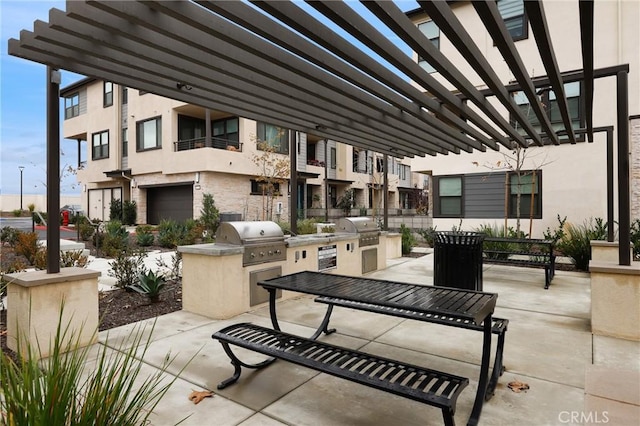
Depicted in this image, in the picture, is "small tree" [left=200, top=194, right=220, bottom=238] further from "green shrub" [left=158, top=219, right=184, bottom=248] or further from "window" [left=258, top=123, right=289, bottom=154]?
"window" [left=258, top=123, right=289, bottom=154]

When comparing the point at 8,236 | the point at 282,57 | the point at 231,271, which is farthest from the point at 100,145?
the point at 282,57

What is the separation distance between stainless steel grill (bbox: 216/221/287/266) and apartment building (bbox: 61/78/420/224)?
37.8 feet

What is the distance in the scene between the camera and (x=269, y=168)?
2123 centimetres

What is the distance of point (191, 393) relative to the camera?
9.86 ft

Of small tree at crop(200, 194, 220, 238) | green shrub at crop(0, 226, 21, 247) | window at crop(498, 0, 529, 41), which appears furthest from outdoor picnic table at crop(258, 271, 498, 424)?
small tree at crop(200, 194, 220, 238)

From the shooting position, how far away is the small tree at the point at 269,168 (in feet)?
64.1

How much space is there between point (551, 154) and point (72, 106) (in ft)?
102

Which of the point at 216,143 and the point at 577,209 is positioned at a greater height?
the point at 216,143

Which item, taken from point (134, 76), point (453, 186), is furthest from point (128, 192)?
point (134, 76)

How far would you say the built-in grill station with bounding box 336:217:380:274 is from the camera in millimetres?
8023

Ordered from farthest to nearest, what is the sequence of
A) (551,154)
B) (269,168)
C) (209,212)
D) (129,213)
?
(129,213)
(269,168)
(209,212)
(551,154)

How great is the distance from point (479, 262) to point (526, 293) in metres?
1.26

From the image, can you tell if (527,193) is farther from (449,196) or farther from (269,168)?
(269,168)

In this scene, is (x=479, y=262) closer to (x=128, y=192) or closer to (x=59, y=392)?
(x=59, y=392)
